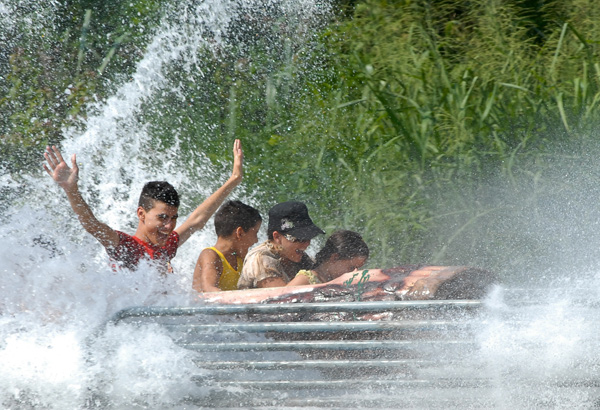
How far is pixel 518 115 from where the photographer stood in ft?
14.0

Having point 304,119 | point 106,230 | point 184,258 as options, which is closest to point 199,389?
point 106,230

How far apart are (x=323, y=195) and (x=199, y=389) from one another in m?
2.78

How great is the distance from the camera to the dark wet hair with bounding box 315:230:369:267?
312 cm

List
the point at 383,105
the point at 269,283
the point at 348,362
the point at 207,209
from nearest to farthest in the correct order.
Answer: the point at 348,362, the point at 269,283, the point at 207,209, the point at 383,105

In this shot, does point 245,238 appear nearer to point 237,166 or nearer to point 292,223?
point 292,223

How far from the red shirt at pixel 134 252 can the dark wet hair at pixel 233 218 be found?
0.25 m

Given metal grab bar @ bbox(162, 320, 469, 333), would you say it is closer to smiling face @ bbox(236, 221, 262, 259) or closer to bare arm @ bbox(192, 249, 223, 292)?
bare arm @ bbox(192, 249, 223, 292)

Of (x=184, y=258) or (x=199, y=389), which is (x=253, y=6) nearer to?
(x=184, y=258)

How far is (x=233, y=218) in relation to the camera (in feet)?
10.5

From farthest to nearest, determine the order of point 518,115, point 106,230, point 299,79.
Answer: point 299,79 < point 518,115 < point 106,230

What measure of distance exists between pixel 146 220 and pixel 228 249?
1.19 ft

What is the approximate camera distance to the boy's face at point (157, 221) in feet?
10.2

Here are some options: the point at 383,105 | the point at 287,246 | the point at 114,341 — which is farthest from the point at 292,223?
the point at 383,105

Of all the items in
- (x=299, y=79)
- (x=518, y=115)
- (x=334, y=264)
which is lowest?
(x=334, y=264)
